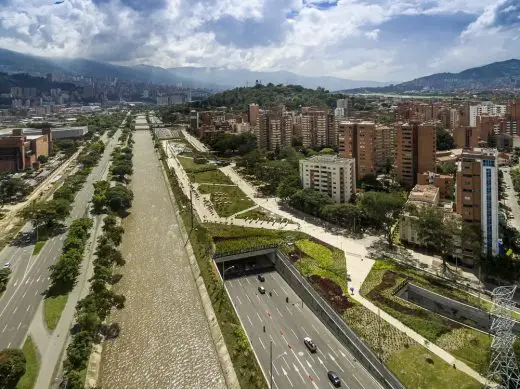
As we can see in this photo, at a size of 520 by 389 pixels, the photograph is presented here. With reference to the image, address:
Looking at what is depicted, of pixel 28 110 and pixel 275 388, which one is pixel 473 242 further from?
pixel 28 110

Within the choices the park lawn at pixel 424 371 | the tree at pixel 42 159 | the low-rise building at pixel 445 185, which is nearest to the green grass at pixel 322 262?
the park lawn at pixel 424 371

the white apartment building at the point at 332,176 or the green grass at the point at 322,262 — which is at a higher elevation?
the white apartment building at the point at 332,176

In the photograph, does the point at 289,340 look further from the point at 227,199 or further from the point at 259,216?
the point at 227,199

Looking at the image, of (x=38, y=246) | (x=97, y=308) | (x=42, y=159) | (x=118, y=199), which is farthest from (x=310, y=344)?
(x=42, y=159)

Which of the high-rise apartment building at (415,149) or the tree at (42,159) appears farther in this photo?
the tree at (42,159)

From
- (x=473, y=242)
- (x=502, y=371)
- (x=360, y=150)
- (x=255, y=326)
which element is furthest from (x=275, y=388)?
(x=360, y=150)

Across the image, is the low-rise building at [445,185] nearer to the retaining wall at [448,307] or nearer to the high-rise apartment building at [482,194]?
the high-rise apartment building at [482,194]
